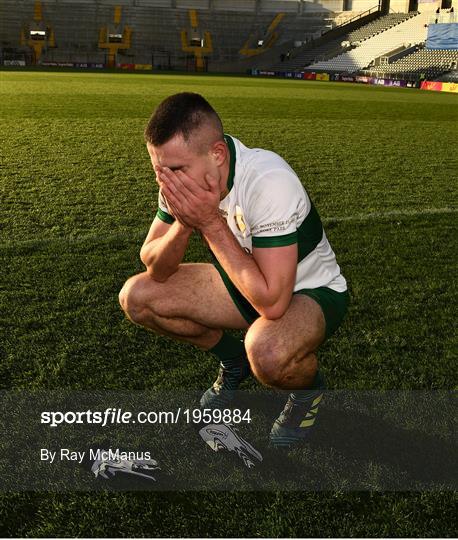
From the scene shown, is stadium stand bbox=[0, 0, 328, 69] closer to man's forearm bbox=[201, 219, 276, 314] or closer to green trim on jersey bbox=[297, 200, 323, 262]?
green trim on jersey bbox=[297, 200, 323, 262]

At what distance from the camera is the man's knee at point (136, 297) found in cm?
298

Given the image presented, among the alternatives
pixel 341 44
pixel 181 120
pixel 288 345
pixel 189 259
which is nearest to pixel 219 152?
pixel 181 120

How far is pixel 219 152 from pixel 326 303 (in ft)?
2.55

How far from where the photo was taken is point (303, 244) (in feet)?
8.84

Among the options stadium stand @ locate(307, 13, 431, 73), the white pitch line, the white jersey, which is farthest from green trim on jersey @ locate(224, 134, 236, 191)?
stadium stand @ locate(307, 13, 431, 73)

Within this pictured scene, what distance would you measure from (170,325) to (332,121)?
42.4 ft

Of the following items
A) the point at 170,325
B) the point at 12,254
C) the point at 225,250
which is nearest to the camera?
the point at 225,250

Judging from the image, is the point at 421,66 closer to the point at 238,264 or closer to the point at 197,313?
the point at 197,313

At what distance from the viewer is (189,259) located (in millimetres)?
5062

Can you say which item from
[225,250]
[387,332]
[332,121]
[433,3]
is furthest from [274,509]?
[433,3]

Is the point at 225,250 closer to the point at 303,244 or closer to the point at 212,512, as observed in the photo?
the point at 303,244

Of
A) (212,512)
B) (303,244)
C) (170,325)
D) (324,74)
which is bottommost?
(212,512)

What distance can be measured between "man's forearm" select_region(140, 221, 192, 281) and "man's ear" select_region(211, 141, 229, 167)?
1.12 feet

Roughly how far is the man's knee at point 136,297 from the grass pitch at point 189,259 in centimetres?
35
